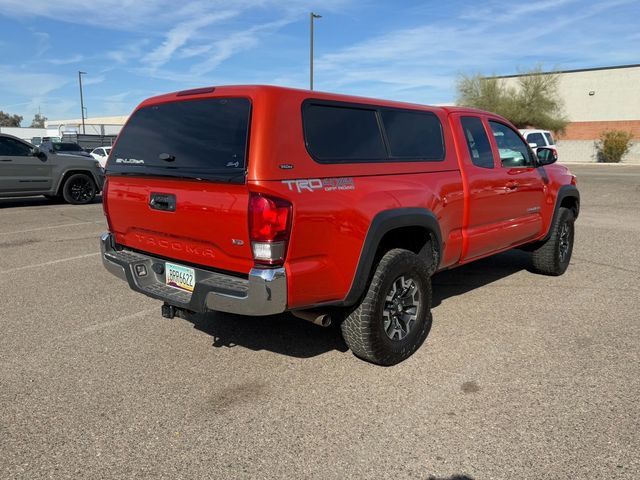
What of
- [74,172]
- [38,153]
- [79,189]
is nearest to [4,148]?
[38,153]

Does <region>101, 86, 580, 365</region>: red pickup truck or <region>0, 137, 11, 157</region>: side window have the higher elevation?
<region>0, 137, 11, 157</region>: side window

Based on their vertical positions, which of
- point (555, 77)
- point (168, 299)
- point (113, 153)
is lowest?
point (168, 299)

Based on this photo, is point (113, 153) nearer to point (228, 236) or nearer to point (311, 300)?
point (228, 236)

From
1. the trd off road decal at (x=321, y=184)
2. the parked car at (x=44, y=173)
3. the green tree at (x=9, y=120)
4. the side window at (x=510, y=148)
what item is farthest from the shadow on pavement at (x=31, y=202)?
the green tree at (x=9, y=120)

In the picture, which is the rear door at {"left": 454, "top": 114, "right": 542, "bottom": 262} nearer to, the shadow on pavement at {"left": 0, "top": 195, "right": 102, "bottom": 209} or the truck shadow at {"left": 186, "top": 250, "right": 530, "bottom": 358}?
the truck shadow at {"left": 186, "top": 250, "right": 530, "bottom": 358}

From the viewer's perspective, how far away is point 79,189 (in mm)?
12953

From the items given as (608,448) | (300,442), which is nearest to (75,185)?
(300,442)

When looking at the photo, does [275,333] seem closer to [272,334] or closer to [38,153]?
[272,334]

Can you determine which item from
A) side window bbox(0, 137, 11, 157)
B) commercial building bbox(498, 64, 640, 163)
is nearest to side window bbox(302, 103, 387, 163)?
side window bbox(0, 137, 11, 157)

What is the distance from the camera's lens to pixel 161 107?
3.81m

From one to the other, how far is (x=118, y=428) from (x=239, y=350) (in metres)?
1.22

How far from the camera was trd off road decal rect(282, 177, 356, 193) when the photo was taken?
10.0ft

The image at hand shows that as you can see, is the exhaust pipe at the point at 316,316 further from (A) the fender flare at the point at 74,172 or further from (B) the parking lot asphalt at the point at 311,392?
(A) the fender flare at the point at 74,172

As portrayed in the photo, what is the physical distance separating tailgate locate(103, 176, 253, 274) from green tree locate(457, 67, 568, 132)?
155 ft
